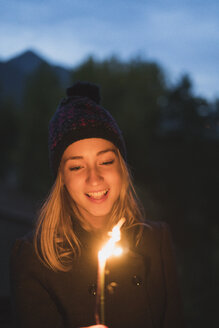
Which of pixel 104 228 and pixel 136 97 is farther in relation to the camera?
pixel 136 97

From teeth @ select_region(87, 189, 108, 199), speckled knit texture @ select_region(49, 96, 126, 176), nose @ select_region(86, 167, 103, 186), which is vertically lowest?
teeth @ select_region(87, 189, 108, 199)

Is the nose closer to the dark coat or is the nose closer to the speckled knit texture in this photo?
the speckled knit texture

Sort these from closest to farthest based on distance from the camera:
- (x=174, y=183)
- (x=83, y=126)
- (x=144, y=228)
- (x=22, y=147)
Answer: (x=83, y=126)
(x=144, y=228)
(x=174, y=183)
(x=22, y=147)

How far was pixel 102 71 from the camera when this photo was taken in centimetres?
3038

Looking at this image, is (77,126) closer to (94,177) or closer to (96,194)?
(94,177)

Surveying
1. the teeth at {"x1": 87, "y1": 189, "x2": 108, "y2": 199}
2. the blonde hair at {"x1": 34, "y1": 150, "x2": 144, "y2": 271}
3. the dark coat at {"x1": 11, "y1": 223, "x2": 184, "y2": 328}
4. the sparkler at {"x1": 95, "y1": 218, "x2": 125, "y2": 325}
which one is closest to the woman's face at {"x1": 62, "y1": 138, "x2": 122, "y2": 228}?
the teeth at {"x1": 87, "y1": 189, "x2": 108, "y2": 199}

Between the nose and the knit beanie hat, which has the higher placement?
the knit beanie hat

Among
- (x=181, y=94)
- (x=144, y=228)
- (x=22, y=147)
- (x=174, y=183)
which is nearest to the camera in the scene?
(x=144, y=228)

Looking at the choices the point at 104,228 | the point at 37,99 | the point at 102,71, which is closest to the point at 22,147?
the point at 37,99

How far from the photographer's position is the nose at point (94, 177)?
7.18 feet

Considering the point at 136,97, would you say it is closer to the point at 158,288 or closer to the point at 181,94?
the point at 181,94

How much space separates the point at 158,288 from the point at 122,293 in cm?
33

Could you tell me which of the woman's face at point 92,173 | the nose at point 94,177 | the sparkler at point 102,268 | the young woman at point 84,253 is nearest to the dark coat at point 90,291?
the young woman at point 84,253

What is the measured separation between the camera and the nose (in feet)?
7.18
